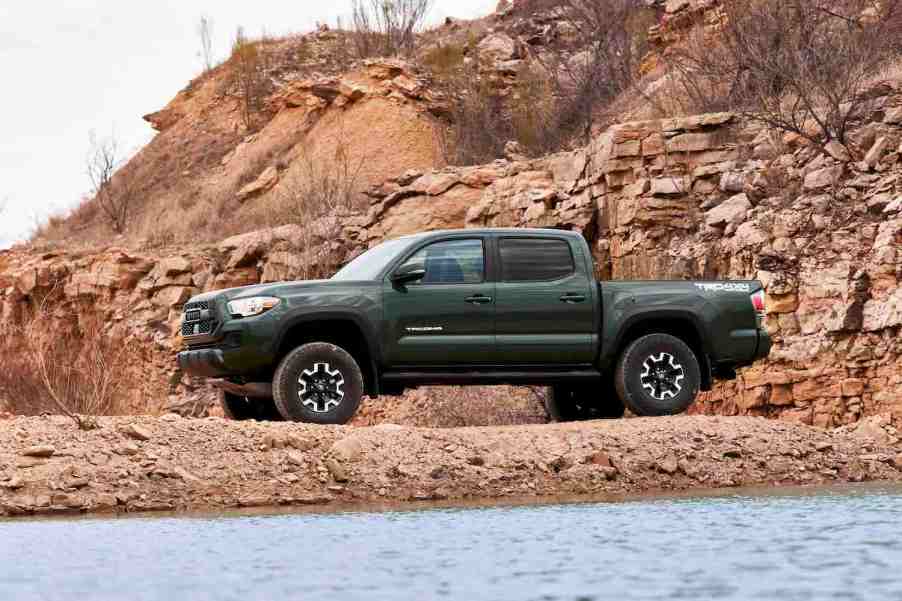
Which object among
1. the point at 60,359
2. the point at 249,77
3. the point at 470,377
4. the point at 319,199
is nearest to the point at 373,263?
the point at 470,377

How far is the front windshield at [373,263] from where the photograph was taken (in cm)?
1434

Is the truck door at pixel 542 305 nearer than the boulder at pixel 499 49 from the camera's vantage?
Yes

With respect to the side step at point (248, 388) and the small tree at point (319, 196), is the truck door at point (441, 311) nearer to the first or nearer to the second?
the side step at point (248, 388)

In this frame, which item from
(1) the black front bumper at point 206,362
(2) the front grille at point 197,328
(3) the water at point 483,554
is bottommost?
(3) the water at point 483,554

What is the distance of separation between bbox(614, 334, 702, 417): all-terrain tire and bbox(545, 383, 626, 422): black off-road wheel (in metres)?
1.18

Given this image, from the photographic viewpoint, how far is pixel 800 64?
79.7 ft

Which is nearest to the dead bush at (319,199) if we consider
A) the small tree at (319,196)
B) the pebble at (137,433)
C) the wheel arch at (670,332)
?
the small tree at (319,196)

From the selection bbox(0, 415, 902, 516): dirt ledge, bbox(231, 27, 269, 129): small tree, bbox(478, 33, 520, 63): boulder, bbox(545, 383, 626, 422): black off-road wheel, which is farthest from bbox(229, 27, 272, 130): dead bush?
bbox(0, 415, 902, 516): dirt ledge

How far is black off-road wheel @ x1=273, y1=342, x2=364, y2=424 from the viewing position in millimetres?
13734

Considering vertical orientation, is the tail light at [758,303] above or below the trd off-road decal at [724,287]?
below

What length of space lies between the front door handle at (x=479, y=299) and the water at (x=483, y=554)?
3776mm

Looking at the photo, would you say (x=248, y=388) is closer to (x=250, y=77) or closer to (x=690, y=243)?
(x=690, y=243)

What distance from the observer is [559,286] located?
14531 mm

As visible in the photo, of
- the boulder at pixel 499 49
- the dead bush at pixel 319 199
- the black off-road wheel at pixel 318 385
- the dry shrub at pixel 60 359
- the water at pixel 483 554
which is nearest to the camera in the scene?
the water at pixel 483 554
